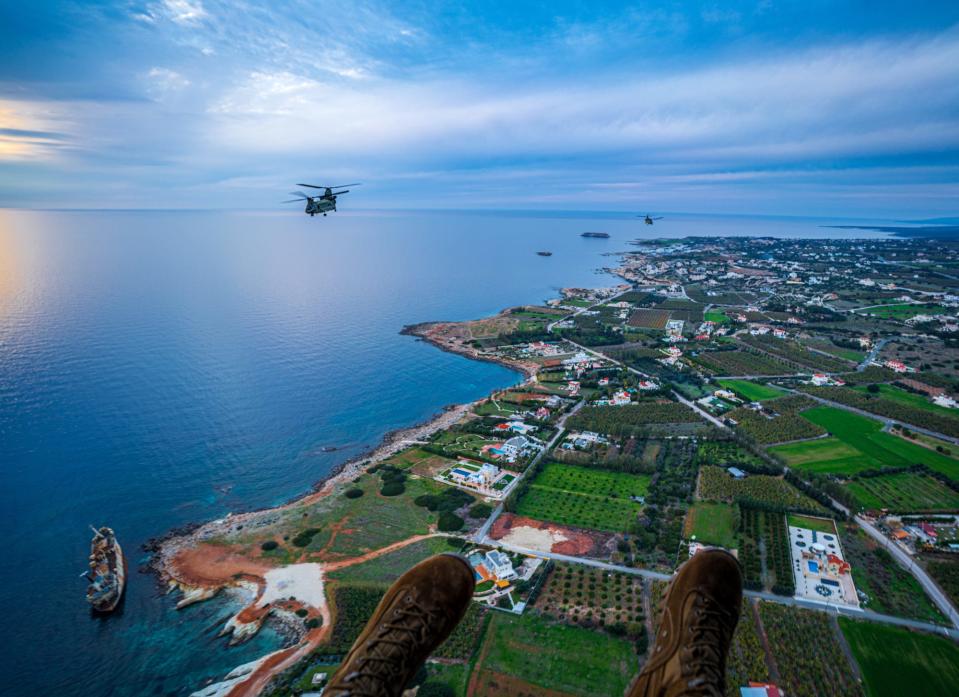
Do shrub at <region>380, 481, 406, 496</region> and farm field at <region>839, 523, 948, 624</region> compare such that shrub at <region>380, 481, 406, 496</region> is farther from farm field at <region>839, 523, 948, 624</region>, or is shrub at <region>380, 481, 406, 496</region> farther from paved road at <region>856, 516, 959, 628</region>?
paved road at <region>856, 516, 959, 628</region>

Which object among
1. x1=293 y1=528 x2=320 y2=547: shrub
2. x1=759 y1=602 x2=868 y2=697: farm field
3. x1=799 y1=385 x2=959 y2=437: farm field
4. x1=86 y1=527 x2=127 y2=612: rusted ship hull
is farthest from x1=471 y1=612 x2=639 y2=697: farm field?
x1=799 y1=385 x2=959 y2=437: farm field

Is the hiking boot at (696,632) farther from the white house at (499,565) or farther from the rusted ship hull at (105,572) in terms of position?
the rusted ship hull at (105,572)

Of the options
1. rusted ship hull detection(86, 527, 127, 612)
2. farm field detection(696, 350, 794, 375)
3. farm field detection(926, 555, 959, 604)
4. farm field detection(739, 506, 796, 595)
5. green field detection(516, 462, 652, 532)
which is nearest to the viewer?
farm field detection(926, 555, 959, 604)

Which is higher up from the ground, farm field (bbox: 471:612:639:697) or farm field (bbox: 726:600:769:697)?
farm field (bbox: 726:600:769:697)

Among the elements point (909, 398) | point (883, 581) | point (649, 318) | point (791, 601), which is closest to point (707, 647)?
point (791, 601)

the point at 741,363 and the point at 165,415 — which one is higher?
the point at 165,415

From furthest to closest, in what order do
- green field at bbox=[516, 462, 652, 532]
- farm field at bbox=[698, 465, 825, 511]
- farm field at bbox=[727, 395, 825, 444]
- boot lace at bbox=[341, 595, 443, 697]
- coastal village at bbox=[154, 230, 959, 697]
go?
1. farm field at bbox=[727, 395, 825, 444]
2. farm field at bbox=[698, 465, 825, 511]
3. green field at bbox=[516, 462, 652, 532]
4. coastal village at bbox=[154, 230, 959, 697]
5. boot lace at bbox=[341, 595, 443, 697]

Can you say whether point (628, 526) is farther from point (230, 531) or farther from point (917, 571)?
point (230, 531)

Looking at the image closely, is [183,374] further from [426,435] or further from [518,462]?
[518,462]
